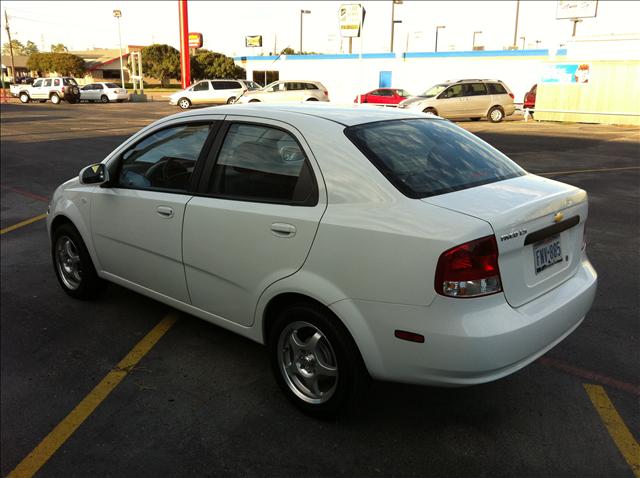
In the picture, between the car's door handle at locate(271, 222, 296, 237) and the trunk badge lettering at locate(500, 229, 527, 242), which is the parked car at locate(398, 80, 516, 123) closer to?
the car's door handle at locate(271, 222, 296, 237)

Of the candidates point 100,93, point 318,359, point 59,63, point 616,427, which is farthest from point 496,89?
point 59,63

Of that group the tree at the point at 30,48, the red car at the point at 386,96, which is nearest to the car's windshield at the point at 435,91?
the red car at the point at 386,96

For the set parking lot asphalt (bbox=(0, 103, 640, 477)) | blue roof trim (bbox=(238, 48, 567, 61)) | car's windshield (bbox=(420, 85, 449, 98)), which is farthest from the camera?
blue roof trim (bbox=(238, 48, 567, 61))

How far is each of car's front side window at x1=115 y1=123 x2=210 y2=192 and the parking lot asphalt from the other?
3.76 feet

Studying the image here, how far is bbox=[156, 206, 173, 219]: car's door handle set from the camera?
3.61 metres

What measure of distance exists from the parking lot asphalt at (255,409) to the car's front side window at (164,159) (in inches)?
45.1

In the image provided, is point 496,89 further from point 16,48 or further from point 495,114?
point 16,48

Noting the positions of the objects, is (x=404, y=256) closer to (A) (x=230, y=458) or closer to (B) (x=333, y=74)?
(A) (x=230, y=458)

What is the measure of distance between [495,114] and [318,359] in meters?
24.3

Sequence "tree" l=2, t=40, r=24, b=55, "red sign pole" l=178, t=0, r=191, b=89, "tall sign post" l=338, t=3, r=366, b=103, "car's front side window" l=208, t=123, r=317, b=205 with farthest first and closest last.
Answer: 1. "tree" l=2, t=40, r=24, b=55
2. "red sign pole" l=178, t=0, r=191, b=89
3. "tall sign post" l=338, t=3, r=366, b=103
4. "car's front side window" l=208, t=123, r=317, b=205

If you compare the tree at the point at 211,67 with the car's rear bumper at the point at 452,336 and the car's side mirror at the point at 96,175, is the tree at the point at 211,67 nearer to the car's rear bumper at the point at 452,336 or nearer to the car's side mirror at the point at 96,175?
the car's side mirror at the point at 96,175

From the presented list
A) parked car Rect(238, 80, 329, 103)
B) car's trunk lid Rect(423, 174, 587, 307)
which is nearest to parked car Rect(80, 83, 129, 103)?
parked car Rect(238, 80, 329, 103)

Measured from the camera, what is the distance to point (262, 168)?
127 inches

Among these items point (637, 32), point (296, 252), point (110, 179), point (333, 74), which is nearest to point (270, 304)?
point (296, 252)
